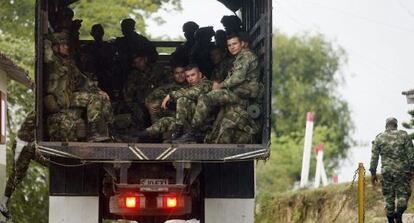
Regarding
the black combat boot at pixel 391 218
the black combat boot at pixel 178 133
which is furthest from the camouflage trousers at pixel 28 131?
the black combat boot at pixel 391 218

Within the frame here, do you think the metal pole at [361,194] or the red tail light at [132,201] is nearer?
the red tail light at [132,201]

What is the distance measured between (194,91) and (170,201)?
1384 millimetres

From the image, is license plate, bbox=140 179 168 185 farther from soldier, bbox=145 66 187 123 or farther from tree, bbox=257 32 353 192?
tree, bbox=257 32 353 192

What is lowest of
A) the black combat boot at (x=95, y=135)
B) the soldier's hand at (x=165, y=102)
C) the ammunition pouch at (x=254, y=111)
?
the black combat boot at (x=95, y=135)

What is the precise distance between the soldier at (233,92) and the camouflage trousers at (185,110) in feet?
0.32

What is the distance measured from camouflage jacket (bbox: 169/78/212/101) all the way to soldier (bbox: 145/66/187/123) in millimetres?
607

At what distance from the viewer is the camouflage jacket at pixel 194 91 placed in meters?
16.6

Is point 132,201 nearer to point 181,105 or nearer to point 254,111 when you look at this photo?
point 181,105

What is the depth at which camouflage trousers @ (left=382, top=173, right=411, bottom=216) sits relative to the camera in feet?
67.2

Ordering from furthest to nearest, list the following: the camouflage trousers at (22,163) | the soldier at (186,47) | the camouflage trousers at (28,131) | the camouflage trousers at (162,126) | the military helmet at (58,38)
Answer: the camouflage trousers at (28,131)
the camouflage trousers at (22,163)
the soldier at (186,47)
the camouflage trousers at (162,126)
the military helmet at (58,38)

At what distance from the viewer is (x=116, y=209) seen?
16422 millimetres

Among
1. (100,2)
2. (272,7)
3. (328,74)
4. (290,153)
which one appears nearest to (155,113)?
(272,7)

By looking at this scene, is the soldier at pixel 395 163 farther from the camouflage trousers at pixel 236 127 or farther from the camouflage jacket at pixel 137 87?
the camouflage trousers at pixel 236 127

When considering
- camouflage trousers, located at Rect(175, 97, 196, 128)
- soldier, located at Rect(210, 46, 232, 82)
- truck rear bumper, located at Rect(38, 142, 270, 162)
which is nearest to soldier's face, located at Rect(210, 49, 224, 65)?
soldier, located at Rect(210, 46, 232, 82)
